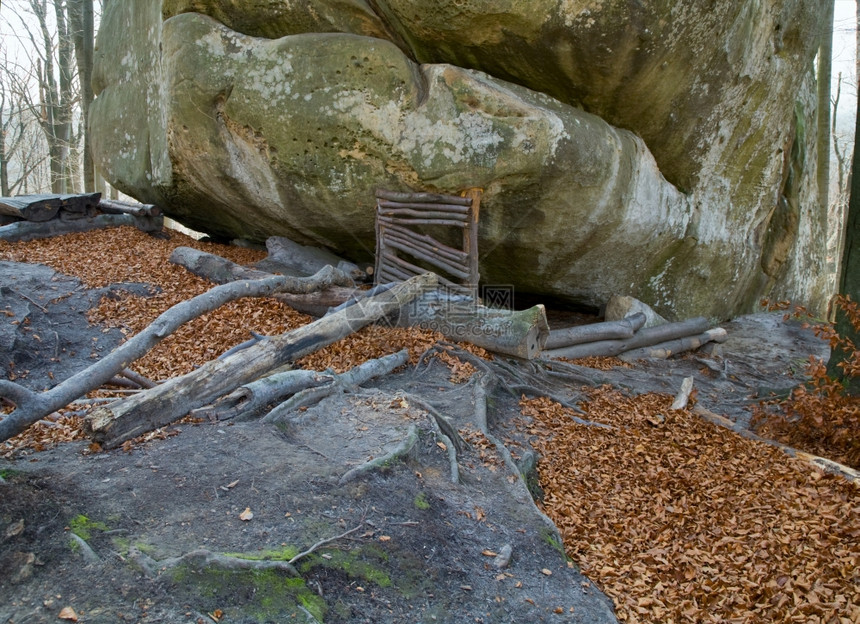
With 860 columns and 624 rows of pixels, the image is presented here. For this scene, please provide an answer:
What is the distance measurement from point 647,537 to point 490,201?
18.7 feet

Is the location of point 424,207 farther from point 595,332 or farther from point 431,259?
point 595,332

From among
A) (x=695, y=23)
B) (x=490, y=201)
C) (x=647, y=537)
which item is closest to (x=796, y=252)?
(x=695, y=23)

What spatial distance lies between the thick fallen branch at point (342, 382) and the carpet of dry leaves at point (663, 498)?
0.23 meters

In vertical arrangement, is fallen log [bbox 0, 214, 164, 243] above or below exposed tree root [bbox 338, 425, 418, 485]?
above

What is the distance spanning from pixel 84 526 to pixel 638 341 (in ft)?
27.6

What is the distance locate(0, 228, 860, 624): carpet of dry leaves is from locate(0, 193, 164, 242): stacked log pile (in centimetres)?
330

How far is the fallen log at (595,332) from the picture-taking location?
937 cm

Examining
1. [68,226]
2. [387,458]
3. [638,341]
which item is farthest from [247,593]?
[68,226]

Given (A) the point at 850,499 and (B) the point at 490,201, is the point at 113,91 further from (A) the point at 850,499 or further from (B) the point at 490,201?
(A) the point at 850,499

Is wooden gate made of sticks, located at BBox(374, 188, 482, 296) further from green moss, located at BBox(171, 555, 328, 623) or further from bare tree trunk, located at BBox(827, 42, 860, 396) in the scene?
green moss, located at BBox(171, 555, 328, 623)

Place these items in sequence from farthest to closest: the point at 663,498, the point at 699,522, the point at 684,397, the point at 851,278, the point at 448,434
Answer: the point at 684,397, the point at 851,278, the point at 448,434, the point at 663,498, the point at 699,522

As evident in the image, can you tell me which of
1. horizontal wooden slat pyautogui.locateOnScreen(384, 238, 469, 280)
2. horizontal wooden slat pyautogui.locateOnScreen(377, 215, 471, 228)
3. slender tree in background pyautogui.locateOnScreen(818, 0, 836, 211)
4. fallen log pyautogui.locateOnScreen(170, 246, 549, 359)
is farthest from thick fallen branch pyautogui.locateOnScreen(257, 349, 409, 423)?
slender tree in background pyautogui.locateOnScreen(818, 0, 836, 211)

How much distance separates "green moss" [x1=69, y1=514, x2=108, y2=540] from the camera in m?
3.38

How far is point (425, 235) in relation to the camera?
955 cm
